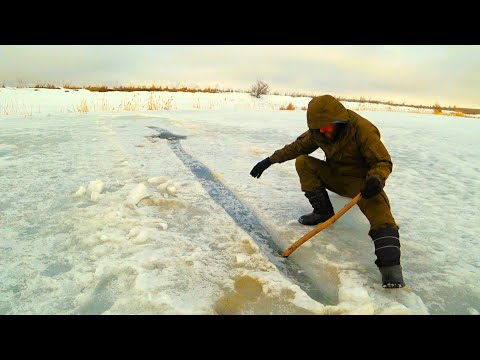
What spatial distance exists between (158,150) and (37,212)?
2082 mm

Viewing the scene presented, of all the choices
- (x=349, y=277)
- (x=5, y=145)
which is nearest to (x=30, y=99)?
(x=5, y=145)

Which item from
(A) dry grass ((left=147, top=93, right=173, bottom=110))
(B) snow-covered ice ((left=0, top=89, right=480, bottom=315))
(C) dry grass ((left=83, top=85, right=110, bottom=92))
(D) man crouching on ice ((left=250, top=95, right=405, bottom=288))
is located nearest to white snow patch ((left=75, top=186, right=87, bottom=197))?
(B) snow-covered ice ((left=0, top=89, right=480, bottom=315))

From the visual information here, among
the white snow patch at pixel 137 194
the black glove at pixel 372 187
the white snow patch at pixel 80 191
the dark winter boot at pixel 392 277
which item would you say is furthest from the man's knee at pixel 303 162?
the white snow patch at pixel 80 191

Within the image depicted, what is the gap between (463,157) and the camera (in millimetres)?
Result: 4844

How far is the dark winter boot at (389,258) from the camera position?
72.7 inches

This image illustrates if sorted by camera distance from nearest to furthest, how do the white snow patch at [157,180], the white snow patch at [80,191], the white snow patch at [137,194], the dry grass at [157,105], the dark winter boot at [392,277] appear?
the dark winter boot at [392,277], the white snow patch at [137,194], the white snow patch at [80,191], the white snow patch at [157,180], the dry grass at [157,105]

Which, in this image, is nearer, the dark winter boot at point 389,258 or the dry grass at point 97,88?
the dark winter boot at point 389,258

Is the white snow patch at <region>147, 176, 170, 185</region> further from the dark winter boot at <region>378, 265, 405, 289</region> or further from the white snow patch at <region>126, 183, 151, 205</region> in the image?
the dark winter boot at <region>378, 265, 405, 289</region>

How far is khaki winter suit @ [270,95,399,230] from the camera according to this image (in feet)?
6.74

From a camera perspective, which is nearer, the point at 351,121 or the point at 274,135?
the point at 351,121

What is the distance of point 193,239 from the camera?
2311 mm

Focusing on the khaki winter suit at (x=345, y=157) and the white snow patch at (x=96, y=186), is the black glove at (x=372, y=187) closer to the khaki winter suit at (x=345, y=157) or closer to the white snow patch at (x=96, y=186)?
the khaki winter suit at (x=345, y=157)
